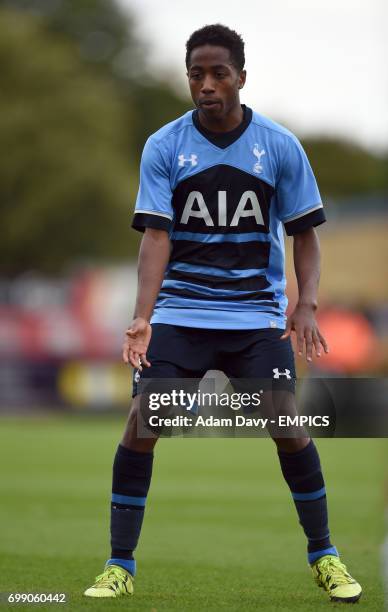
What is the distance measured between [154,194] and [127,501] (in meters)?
1.44

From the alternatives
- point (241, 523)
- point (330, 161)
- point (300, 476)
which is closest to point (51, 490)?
point (241, 523)

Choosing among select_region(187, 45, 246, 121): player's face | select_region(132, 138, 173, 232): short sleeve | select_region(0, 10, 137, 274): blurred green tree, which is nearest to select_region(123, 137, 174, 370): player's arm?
select_region(132, 138, 173, 232): short sleeve

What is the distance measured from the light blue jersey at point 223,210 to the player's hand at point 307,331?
Answer: 0.17m

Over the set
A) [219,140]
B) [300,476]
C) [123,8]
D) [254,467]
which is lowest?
[254,467]

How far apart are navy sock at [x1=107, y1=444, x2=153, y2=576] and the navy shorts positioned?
330mm

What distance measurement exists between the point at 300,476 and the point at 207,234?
1224mm

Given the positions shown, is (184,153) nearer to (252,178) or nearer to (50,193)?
(252,178)

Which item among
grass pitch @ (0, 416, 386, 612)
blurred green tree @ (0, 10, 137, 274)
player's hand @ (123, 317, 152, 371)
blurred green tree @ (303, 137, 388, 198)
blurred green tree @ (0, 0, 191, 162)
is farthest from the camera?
blurred green tree @ (303, 137, 388, 198)

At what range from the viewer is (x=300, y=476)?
627 cm

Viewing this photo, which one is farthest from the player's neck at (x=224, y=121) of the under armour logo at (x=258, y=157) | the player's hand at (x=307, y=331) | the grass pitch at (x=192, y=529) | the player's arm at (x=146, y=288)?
the grass pitch at (x=192, y=529)

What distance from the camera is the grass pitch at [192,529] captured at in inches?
259

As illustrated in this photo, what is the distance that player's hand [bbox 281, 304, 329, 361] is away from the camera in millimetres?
6102

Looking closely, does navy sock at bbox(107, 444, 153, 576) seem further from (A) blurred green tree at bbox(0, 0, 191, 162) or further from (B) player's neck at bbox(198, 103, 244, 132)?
(A) blurred green tree at bbox(0, 0, 191, 162)

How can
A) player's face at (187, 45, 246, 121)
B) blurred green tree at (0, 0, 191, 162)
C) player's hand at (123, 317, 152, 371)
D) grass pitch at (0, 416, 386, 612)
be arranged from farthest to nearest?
blurred green tree at (0, 0, 191, 162) < grass pitch at (0, 416, 386, 612) < player's face at (187, 45, 246, 121) < player's hand at (123, 317, 152, 371)
